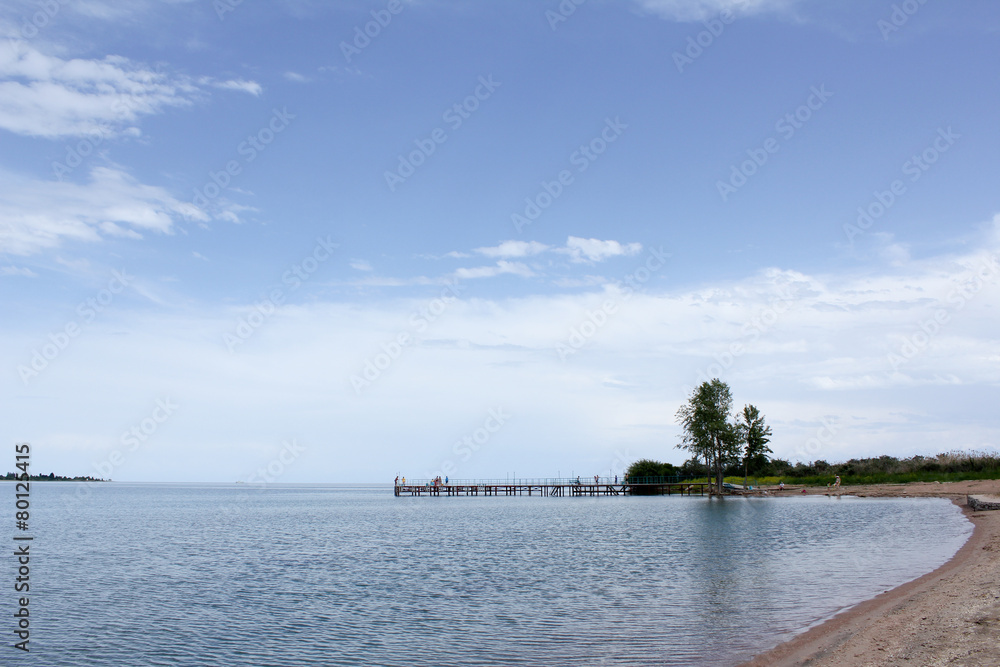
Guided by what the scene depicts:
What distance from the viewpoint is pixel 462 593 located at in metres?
23.5

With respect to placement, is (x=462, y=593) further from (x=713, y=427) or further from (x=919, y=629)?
(x=713, y=427)

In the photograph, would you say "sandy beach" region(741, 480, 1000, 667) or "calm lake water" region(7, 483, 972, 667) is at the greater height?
"sandy beach" region(741, 480, 1000, 667)

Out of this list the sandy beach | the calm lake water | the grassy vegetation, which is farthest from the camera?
the grassy vegetation

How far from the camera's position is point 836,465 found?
10788cm

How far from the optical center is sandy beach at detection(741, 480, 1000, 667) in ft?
37.6

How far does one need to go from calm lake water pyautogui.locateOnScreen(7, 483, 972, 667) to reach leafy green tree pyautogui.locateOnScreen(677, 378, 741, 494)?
4594cm

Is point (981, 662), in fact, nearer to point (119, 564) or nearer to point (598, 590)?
point (598, 590)

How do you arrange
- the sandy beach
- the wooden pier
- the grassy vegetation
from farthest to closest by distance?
the wooden pier < the grassy vegetation < the sandy beach

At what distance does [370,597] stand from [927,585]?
1703cm

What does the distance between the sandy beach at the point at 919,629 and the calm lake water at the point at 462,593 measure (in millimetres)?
986

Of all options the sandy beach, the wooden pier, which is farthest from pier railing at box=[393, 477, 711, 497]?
the sandy beach

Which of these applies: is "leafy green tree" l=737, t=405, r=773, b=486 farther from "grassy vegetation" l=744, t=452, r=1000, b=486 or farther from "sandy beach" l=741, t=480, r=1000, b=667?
"sandy beach" l=741, t=480, r=1000, b=667

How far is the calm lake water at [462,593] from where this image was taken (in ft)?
54.0

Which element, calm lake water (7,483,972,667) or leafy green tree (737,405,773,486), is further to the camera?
leafy green tree (737,405,773,486)
